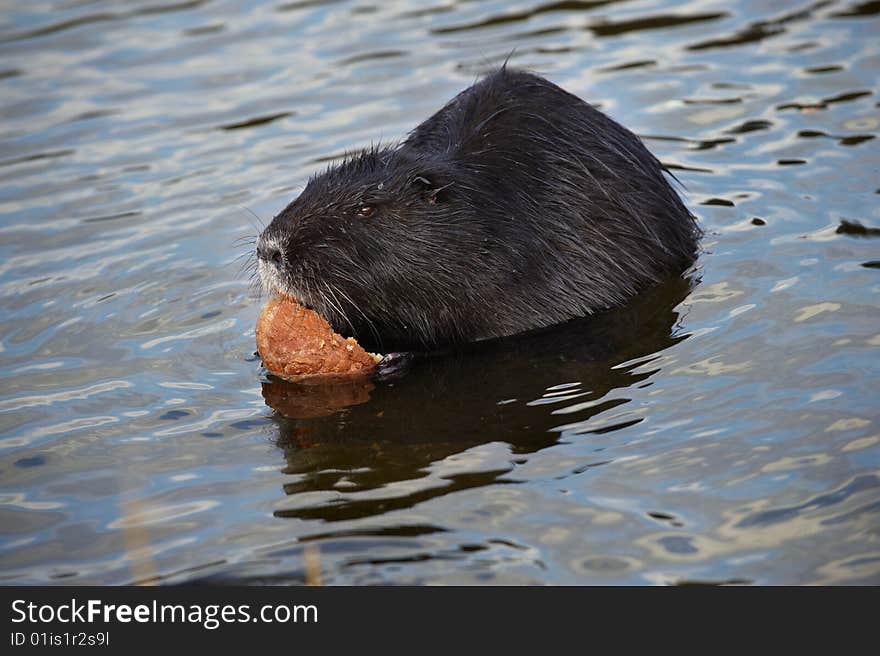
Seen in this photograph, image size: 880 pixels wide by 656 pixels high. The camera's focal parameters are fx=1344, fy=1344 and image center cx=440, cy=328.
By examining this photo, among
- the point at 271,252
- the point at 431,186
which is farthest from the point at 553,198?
the point at 271,252

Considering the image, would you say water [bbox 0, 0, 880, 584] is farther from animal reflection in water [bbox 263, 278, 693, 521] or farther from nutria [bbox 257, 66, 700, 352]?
nutria [bbox 257, 66, 700, 352]

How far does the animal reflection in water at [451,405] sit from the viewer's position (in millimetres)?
4895

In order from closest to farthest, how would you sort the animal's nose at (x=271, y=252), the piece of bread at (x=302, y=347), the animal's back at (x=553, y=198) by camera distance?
the piece of bread at (x=302, y=347) < the animal's nose at (x=271, y=252) < the animal's back at (x=553, y=198)

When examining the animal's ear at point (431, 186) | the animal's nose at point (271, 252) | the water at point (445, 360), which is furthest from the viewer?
the animal's ear at point (431, 186)

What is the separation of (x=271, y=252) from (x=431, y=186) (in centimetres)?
80

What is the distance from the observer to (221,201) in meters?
8.19

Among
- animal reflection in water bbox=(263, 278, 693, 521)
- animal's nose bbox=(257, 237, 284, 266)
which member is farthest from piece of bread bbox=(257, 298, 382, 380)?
animal's nose bbox=(257, 237, 284, 266)

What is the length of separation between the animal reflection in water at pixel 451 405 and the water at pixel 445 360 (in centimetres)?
2

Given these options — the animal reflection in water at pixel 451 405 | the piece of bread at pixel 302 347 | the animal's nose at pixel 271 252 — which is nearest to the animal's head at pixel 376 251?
the animal's nose at pixel 271 252

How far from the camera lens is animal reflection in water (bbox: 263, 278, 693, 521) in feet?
16.1

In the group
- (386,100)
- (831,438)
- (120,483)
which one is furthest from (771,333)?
(386,100)

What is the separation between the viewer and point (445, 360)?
20.0 ft

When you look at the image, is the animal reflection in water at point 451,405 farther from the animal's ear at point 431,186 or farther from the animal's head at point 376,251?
the animal's ear at point 431,186

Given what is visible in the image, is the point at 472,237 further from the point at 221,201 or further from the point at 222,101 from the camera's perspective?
the point at 222,101
